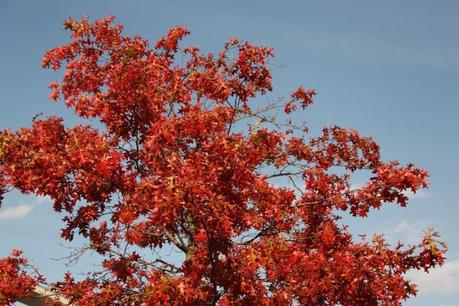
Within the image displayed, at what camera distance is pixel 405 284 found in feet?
29.8

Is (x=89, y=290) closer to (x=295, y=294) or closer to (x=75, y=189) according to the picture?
(x=75, y=189)

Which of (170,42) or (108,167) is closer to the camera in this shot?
(108,167)

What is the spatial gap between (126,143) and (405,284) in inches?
244

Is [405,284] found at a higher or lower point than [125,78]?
lower

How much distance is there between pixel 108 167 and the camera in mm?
8414

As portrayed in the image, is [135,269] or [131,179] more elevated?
[131,179]

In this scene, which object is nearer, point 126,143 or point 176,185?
point 176,185

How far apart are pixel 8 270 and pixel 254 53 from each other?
8.21m

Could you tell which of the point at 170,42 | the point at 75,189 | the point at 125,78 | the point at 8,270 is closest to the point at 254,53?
Answer: the point at 170,42

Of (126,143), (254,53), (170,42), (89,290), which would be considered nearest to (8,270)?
(89,290)

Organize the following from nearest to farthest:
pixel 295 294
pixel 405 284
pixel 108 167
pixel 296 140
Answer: pixel 108 167
pixel 405 284
pixel 295 294
pixel 296 140

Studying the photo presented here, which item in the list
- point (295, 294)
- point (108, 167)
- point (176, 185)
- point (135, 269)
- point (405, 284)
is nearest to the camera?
point (176, 185)

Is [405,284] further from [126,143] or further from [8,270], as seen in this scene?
[8,270]

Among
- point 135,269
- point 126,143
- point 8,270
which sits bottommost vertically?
point 8,270
